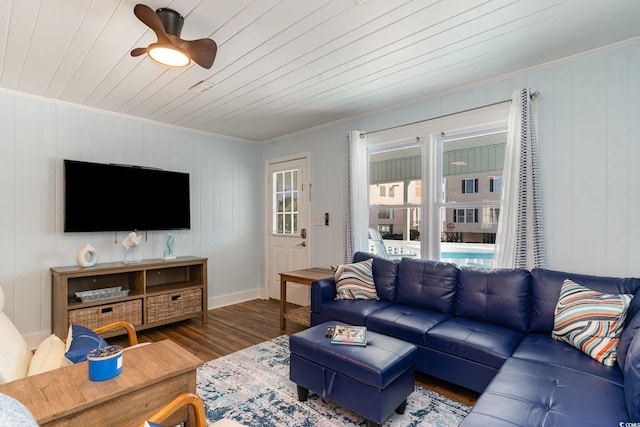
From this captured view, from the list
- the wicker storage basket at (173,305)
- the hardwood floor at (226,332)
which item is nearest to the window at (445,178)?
the hardwood floor at (226,332)

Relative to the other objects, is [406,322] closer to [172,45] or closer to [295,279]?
[295,279]

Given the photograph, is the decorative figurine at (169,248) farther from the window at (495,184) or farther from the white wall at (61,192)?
the window at (495,184)

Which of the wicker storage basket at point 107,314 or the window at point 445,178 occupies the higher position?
the window at point 445,178

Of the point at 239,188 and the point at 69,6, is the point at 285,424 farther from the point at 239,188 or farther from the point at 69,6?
the point at 239,188

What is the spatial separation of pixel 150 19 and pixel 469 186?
→ 9.48ft

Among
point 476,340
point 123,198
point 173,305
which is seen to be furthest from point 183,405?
point 123,198

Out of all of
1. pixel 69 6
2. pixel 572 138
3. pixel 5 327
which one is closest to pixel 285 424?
pixel 5 327

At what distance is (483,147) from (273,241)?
126 inches

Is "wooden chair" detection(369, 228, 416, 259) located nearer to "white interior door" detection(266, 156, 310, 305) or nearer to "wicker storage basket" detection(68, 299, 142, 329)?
"white interior door" detection(266, 156, 310, 305)

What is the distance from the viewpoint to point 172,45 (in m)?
1.91

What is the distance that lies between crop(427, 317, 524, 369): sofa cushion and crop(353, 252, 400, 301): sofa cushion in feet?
2.21

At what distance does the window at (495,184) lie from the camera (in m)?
2.99

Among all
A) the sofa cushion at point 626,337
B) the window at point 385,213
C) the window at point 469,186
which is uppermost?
the window at point 469,186

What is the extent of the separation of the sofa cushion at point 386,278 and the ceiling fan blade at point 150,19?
102 inches
